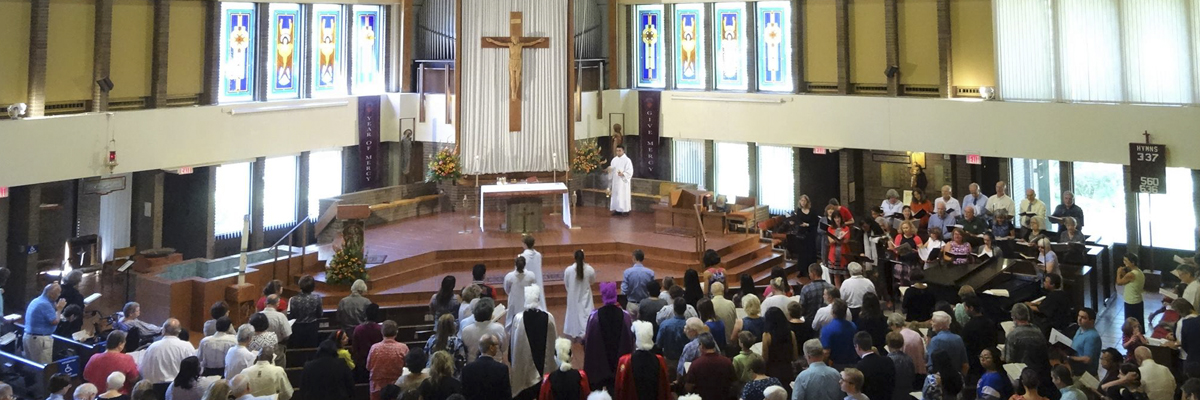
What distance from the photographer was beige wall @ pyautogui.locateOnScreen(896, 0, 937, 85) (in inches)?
757

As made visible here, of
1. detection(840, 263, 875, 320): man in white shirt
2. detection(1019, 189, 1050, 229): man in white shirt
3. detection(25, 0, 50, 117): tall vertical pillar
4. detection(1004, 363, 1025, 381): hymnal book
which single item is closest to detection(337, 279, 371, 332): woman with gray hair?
detection(840, 263, 875, 320): man in white shirt

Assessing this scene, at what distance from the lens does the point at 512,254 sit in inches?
661

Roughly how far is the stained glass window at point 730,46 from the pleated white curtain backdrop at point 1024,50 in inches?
204

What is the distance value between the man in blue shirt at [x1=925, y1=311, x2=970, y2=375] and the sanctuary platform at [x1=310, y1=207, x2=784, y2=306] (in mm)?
6565

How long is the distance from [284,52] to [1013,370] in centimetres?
1492

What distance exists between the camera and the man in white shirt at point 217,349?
9.21 metres

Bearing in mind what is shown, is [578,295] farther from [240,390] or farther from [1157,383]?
[1157,383]

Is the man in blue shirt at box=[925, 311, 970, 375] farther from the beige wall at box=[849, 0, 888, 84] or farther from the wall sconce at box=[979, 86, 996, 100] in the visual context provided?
the beige wall at box=[849, 0, 888, 84]

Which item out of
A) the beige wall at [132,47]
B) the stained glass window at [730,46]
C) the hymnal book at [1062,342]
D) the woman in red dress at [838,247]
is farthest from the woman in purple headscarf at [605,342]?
the stained glass window at [730,46]

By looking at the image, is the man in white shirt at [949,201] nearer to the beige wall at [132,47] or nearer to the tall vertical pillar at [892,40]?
the tall vertical pillar at [892,40]

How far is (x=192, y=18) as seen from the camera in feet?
60.0

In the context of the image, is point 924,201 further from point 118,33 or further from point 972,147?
point 118,33

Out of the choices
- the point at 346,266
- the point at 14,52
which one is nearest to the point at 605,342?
the point at 346,266

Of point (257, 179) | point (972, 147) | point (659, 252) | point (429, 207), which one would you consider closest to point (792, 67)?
point (972, 147)
